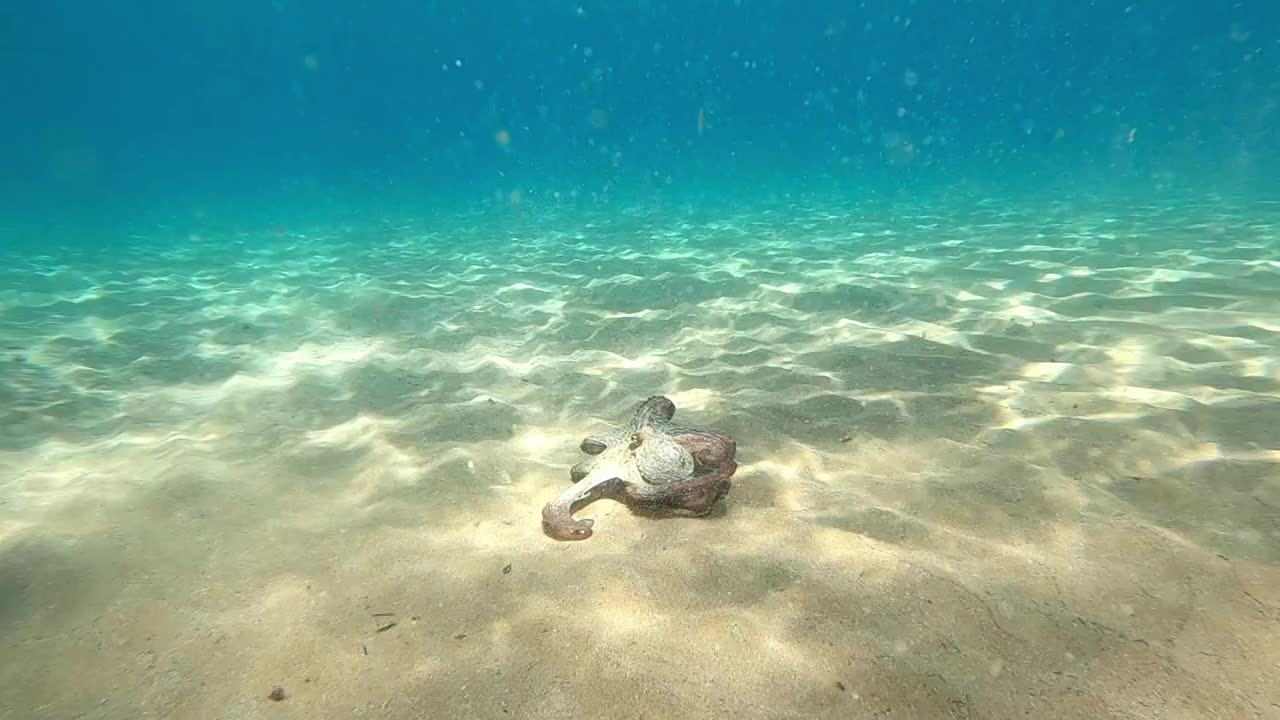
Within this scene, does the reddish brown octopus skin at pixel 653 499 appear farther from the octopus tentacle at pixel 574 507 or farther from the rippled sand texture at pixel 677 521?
the rippled sand texture at pixel 677 521

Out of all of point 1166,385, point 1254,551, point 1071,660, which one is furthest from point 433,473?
point 1166,385

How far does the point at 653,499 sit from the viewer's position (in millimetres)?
3100

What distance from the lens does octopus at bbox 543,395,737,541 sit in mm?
3094

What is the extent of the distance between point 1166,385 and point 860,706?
14.8 ft

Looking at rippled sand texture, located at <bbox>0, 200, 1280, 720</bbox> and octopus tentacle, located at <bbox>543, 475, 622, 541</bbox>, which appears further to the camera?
octopus tentacle, located at <bbox>543, 475, 622, 541</bbox>

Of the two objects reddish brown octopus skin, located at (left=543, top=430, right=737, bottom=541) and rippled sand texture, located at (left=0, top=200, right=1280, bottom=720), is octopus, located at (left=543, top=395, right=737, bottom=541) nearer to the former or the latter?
reddish brown octopus skin, located at (left=543, top=430, right=737, bottom=541)

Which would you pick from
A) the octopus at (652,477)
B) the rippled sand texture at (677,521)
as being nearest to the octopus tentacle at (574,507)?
the octopus at (652,477)

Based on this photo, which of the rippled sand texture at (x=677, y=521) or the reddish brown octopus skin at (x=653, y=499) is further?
the reddish brown octopus skin at (x=653, y=499)

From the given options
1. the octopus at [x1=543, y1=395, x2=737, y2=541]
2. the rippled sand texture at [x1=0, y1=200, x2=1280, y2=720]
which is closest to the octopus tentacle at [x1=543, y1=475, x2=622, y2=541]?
the octopus at [x1=543, y1=395, x2=737, y2=541]

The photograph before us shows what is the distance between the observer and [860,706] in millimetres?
2047

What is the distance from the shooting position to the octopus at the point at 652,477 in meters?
3.09

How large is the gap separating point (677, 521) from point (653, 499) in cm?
22

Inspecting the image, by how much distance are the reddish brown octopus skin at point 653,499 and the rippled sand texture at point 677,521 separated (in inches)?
4.1

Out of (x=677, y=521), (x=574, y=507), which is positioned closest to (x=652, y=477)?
(x=677, y=521)
